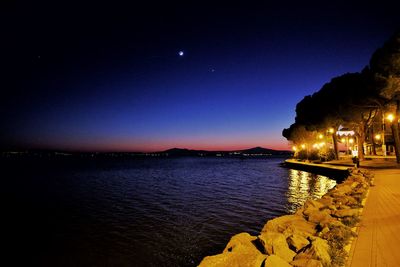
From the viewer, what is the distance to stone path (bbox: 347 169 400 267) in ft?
18.6

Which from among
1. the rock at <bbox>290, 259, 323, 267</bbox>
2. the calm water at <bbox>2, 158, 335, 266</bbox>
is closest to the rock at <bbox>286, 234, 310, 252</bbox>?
the rock at <bbox>290, 259, 323, 267</bbox>

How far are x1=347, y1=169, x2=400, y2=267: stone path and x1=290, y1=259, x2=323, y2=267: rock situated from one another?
0.79 m

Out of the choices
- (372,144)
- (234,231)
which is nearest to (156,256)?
(234,231)

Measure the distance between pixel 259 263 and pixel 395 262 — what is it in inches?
99.5

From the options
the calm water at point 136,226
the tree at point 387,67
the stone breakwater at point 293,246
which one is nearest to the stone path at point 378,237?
the stone breakwater at point 293,246

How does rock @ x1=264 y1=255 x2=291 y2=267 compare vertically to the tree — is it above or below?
below

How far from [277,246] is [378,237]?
2.61m

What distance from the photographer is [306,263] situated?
5.39 metres

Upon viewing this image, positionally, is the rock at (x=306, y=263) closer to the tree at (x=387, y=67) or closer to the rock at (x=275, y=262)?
the rock at (x=275, y=262)

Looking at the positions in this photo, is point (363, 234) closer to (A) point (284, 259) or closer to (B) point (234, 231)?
(A) point (284, 259)

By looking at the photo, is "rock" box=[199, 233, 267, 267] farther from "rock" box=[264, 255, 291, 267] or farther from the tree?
the tree

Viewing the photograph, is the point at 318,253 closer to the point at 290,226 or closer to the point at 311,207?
the point at 290,226

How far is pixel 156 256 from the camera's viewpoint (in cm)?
1100

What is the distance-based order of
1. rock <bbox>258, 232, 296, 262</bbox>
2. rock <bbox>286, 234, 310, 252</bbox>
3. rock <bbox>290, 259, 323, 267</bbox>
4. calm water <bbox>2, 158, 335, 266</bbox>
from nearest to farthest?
rock <bbox>290, 259, 323, 267</bbox>
rock <bbox>258, 232, 296, 262</bbox>
rock <bbox>286, 234, 310, 252</bbox>
calm water <bbox>2, 158, 335, 266</bbox>
